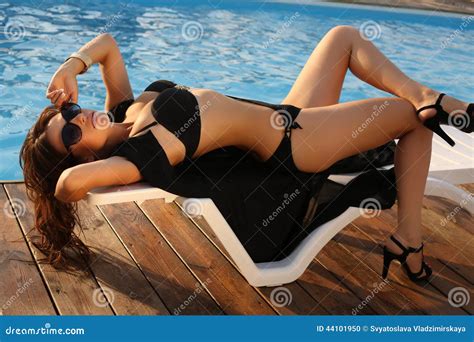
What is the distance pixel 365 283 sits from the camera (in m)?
2.91

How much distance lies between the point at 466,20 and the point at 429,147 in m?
9.57

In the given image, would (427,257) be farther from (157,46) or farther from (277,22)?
(277,22)

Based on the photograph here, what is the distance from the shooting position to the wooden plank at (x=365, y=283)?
2738 millimetres

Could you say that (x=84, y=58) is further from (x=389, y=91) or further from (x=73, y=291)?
(x=389, y=91)

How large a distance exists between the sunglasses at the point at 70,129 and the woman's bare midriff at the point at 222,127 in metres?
0.23

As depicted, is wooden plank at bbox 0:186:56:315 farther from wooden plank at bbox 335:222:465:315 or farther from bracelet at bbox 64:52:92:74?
wooden plank at bbox 335:222:465:315

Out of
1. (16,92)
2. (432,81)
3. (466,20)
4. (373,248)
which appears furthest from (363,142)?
(466,20)

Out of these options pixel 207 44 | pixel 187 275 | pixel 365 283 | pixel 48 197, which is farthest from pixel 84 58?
pixel 207 44

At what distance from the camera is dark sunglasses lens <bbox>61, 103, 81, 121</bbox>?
244 cm

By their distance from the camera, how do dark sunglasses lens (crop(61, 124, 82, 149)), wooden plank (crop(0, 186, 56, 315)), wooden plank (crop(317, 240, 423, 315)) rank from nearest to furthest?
dark sunglasses lens (crop(61, 124, 82, 149))
wooden plank (crop(0, 186, 56, 315))
wooden plank (crop(317, 240, 423, 315))

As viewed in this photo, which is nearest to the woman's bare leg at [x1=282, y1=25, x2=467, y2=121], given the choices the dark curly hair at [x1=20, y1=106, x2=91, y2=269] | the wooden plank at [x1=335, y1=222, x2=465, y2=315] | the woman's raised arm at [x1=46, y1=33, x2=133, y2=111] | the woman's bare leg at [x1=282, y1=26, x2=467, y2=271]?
the woman's bare leg at [x1=282, y1=26, x2=467, y2=271]

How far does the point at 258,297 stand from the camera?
2.74m

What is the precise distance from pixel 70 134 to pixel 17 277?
2.57 ft

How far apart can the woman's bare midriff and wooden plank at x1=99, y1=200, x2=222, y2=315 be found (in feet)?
2.07
